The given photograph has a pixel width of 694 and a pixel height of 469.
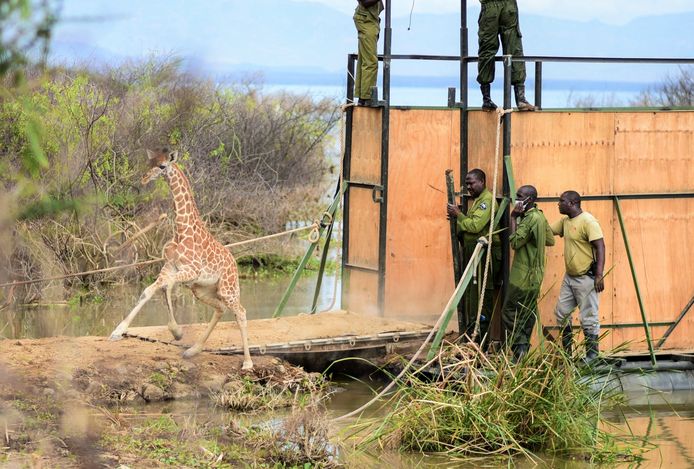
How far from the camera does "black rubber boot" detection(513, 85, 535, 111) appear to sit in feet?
35.9

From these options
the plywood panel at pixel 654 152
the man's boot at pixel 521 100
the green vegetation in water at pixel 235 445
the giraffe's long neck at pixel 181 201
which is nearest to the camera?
the green vegetation in water at pixel 235 445

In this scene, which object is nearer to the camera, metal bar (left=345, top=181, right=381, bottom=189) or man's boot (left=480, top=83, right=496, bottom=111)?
man's boot (left=480, top=83, right=496, bottom=111)

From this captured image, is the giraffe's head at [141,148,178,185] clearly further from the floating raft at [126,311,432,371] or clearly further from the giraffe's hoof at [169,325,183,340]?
the floating raft at [126,311,432,371]

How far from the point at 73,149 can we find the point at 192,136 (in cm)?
310

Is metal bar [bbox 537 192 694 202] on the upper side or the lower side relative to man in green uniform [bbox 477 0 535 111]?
lower

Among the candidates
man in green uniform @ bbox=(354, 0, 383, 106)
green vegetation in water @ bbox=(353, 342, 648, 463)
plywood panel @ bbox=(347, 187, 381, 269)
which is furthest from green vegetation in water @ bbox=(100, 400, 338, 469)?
man in green uniform @ bbox=(354, 0, 383, 106)

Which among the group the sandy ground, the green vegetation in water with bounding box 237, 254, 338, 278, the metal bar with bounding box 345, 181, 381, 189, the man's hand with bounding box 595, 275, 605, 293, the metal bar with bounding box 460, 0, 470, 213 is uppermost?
the metal bar with bounding box 460, 0, 470, 213

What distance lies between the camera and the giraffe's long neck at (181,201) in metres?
10.4

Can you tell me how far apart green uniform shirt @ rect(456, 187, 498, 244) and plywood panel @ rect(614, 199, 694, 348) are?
4.55 feet

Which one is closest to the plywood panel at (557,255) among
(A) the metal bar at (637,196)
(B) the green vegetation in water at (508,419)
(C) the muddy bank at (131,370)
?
(A) the metal bar at (637,196)

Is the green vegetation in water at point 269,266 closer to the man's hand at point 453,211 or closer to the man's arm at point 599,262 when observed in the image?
the man's hand at point 453,211

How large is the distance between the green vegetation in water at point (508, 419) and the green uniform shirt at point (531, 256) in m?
1.56

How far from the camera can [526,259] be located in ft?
34.3

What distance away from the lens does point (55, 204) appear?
2.57 meters
